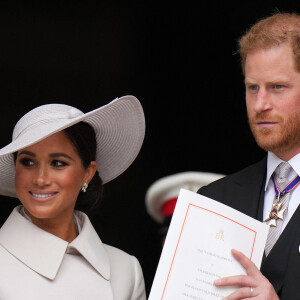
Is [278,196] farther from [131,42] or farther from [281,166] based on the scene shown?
[131,42]

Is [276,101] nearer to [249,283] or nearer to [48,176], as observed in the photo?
[249,283]

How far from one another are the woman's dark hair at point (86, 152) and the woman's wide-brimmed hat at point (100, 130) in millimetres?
41

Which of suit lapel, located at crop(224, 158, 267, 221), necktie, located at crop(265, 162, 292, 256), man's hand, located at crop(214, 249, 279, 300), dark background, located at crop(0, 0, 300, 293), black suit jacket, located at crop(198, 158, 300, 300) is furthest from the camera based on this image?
dark background, located at crop(0, 0, 300, 293)

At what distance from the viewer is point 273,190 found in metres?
3.77

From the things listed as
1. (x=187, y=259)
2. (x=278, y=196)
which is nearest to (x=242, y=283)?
(x=187, y=259)

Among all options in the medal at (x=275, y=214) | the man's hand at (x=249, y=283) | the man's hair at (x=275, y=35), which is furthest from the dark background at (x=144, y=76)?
the man's hand at (x=249, y=283)

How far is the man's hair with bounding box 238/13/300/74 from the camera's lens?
374 cm

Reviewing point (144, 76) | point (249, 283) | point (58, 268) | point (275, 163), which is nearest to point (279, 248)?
point (249, 283)

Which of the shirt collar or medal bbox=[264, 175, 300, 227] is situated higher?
the shirt collar

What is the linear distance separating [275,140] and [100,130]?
0.65 metres

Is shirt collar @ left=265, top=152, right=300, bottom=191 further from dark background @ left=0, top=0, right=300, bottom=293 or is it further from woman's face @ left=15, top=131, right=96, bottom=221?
dark background @ left=0, top=0, right=300, bottom=293

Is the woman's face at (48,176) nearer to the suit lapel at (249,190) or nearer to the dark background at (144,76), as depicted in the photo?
the suit lapel at (249,190)

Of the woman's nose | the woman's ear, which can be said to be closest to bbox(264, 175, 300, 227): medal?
the woman's ear

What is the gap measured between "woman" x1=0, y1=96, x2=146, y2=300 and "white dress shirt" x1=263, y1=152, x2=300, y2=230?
1.63 feet
